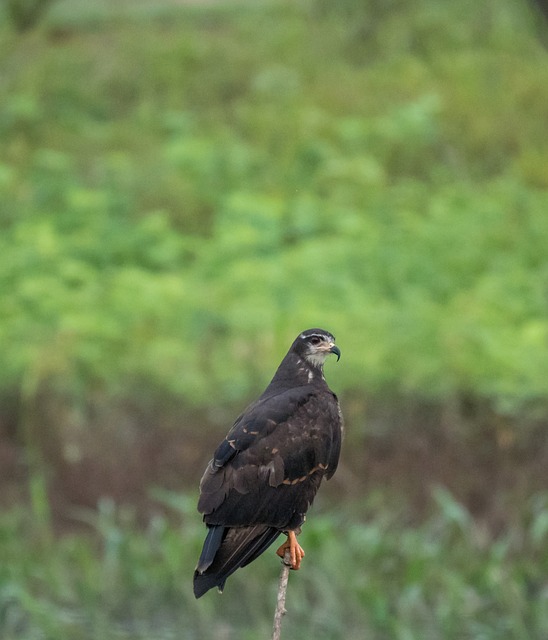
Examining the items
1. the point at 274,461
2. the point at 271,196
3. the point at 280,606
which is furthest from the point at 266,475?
the point at 271,196

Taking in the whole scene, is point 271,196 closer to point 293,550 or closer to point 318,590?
point 318,590

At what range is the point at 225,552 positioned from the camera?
3.14 m

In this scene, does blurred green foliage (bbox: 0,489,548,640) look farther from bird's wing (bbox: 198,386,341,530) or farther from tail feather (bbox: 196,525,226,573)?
tail feather (bbox: 196,525,226,573)

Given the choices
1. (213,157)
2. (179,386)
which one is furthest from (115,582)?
(213,157)

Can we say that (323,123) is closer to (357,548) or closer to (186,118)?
(186,118)

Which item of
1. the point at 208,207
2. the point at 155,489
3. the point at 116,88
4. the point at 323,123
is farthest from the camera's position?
the point at 116,88

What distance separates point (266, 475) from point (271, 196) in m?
7.39

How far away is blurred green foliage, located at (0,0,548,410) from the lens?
8266 millimetres

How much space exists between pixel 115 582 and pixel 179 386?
1.86 meters

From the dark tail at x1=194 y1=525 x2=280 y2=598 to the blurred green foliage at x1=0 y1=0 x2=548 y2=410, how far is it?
4578 millimetres

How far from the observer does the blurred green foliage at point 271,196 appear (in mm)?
8266

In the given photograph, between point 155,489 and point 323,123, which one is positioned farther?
point 323,123

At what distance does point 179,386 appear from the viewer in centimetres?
806

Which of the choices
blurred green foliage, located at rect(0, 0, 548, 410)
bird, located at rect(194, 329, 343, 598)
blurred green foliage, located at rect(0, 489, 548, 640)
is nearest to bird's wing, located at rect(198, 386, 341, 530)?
bird, located at rect(194, 329, 343, 598)
